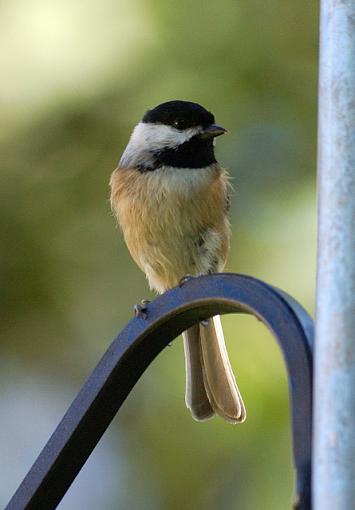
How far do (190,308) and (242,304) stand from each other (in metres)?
0.16

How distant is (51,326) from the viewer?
339 centimetres

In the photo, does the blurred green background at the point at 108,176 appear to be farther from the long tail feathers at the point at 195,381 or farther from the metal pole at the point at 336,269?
the metal pole at the point at 336,269

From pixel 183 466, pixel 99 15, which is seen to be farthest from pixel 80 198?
pixel 183 466

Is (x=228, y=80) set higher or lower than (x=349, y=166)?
higher

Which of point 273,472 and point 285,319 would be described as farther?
point 273,472

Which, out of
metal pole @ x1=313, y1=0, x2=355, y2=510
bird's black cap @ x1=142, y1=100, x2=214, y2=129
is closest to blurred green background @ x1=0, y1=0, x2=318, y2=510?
bird's black cap @ x1=142, y1=100, x2=214, y2=129

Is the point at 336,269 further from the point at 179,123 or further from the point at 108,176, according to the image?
the point at 108,176

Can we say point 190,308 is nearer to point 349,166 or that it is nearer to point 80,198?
point 349,166

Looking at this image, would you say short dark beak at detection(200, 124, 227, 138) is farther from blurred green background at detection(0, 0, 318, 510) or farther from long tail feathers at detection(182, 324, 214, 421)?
long tail feathers at detection(182, 324, 214, 421)

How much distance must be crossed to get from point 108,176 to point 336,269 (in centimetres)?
217

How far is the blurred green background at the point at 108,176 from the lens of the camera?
124 inches

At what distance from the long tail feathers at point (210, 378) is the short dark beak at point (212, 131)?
54 centimetres

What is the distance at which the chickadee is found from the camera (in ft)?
10.4

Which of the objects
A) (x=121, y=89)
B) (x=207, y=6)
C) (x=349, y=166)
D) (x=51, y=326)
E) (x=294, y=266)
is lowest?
(x=349, y=166)
